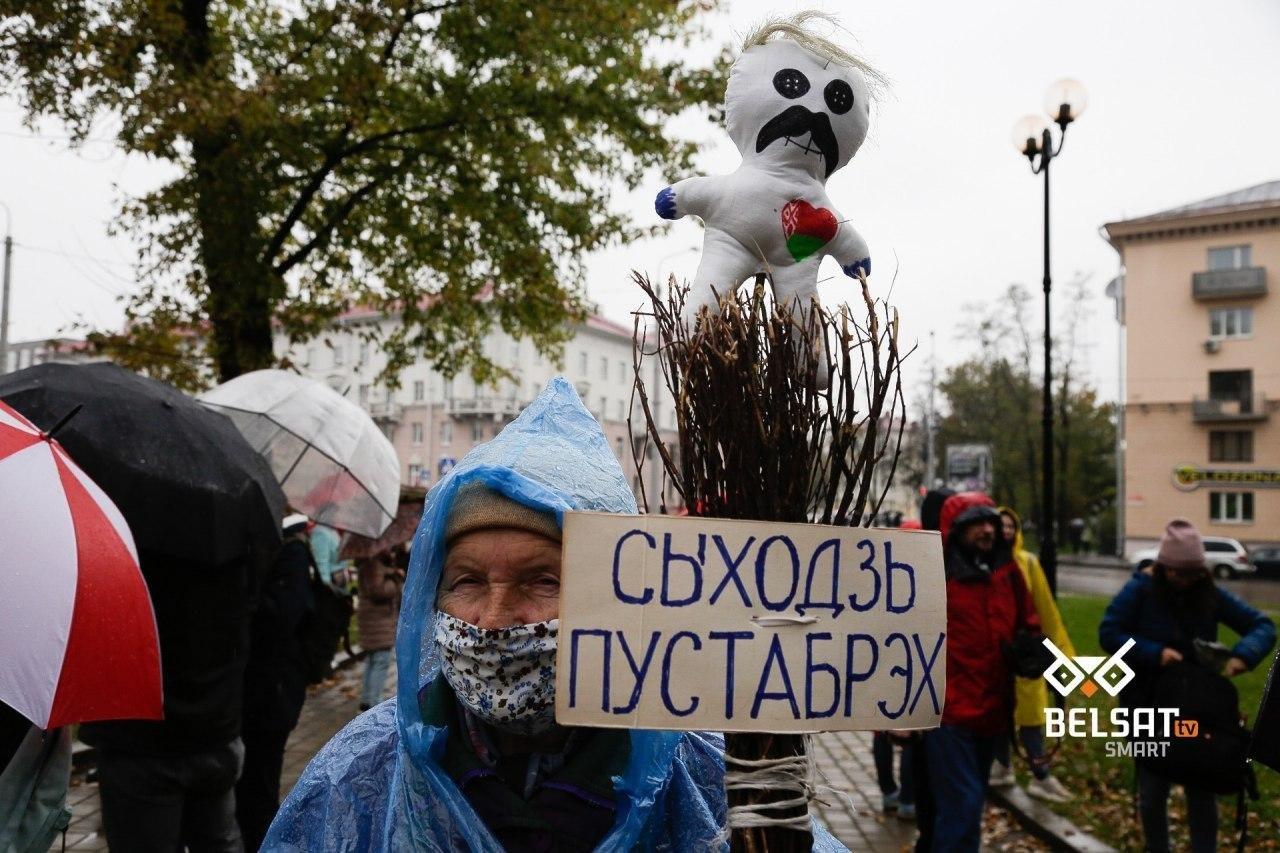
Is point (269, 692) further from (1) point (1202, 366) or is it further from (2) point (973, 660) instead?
(1) point (1202, 366)

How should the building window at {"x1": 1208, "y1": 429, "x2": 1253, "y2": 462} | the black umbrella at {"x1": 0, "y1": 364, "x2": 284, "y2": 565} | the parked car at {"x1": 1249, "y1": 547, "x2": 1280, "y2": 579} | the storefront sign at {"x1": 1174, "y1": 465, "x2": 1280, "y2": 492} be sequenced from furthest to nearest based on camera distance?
the building window at {"x1": 1208, "y1": 429, "x2": 1253, "y2": 462}, the storefront sign at {"x1": 1174, "y1": 465, "x2": 1280, "y2": 492}, the parked car at {"x1": 1249, "y1": 547, "x2": 1280, "y2": 579}, the black umbrella at {"x1": 0, "y1": 364, "x2": 284, "y2": 565}

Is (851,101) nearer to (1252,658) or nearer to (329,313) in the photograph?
(1252,658)

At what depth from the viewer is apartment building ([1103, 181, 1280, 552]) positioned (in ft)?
148

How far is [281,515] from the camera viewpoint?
377 cm

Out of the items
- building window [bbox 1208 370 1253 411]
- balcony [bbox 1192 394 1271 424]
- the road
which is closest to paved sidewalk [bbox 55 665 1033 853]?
the road

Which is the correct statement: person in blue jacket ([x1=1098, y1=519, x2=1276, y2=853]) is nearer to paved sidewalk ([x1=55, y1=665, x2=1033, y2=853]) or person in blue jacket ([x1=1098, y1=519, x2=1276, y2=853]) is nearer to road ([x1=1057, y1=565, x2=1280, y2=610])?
paved sidewalk ([x1=55, y1=665, x2=1033, y2=853])

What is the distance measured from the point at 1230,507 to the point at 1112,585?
65.4 ft

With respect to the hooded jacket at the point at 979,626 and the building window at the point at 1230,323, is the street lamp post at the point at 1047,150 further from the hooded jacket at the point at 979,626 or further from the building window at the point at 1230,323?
the building window at the point at 1230,323

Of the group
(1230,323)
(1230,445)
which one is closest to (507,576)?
(1230,445)

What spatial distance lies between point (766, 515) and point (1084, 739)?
7755mm

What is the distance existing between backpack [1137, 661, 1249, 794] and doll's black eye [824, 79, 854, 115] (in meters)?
3.76

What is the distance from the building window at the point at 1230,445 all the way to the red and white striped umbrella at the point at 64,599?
51.9 m

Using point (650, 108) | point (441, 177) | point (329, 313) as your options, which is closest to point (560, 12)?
point (650, 108)

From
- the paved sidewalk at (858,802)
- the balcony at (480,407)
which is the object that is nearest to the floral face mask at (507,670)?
the paved sidewalk at (858,802)
